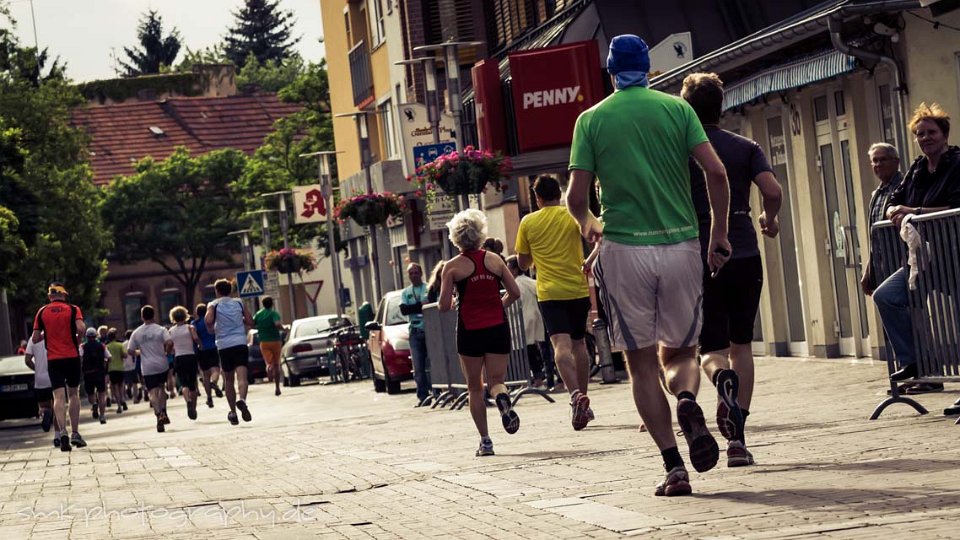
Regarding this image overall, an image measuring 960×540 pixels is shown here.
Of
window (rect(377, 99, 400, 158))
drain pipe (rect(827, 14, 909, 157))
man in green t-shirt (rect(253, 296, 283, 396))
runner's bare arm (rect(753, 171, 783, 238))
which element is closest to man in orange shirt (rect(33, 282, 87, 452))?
drain pipe (rect(827, 14, 909, 157))

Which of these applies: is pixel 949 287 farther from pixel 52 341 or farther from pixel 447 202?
pixel 447 202

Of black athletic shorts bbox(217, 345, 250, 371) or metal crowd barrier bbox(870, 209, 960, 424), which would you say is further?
black athletic shorts bbox(217, 345, 250, 371)

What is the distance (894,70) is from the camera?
1855 cm

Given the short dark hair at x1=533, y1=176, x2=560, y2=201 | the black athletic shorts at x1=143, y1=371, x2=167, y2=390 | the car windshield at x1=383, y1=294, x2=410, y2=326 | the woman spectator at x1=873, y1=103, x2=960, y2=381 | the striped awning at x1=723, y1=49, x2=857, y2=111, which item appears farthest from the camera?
the car windshield at x1=383, y1=294, x2=410, y2=326

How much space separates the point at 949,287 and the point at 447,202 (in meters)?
21.0

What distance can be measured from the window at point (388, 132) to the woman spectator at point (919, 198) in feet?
136

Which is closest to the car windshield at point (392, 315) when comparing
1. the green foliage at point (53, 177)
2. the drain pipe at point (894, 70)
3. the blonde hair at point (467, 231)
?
the drain pipe at point (894, 70)

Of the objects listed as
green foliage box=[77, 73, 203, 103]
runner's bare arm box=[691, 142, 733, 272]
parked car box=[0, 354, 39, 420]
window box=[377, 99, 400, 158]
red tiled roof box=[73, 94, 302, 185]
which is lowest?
parked car box=[0, 354, 39, 420]

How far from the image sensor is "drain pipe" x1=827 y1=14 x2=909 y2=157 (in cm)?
1844

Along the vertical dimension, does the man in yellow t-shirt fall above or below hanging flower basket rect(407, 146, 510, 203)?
below

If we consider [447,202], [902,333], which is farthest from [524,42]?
[902,333]

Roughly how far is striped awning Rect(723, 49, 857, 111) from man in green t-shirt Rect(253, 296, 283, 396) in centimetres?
1629

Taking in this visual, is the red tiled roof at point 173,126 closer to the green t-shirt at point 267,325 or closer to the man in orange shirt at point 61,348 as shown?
the green t-shirt at point 267,325

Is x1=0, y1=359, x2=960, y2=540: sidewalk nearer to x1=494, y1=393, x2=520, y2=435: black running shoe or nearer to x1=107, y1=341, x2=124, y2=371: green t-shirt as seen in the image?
x1=494, y1=393, x2=520, y2=435: black running shoe
